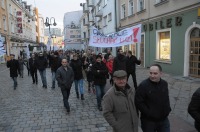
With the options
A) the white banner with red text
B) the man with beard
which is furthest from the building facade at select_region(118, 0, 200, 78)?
the man with beard

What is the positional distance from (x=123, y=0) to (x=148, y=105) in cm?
2049

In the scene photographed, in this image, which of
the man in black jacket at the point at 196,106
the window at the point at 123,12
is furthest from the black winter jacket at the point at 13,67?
the window at the point at 123,12

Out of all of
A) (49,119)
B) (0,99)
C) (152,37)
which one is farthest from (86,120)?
(152,37)

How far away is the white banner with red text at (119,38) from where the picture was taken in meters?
9.34

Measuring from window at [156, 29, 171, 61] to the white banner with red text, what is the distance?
532 centimetres

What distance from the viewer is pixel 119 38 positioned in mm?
10016

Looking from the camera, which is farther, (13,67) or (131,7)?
(131,7)

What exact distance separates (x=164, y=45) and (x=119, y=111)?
1267 cm

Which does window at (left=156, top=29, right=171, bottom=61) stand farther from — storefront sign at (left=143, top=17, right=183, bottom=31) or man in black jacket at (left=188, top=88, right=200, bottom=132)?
man in black jacket at (left=188, top=88, right=200, bottom=132)

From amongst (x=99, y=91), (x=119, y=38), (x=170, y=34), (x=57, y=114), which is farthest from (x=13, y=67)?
(x=170, y=34)

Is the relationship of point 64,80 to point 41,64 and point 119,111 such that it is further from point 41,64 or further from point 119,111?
point 41,64

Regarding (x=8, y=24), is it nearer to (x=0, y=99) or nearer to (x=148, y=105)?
(x=0, y=99)

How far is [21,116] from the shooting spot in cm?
643

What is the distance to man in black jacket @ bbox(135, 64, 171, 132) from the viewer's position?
319 centimetres
